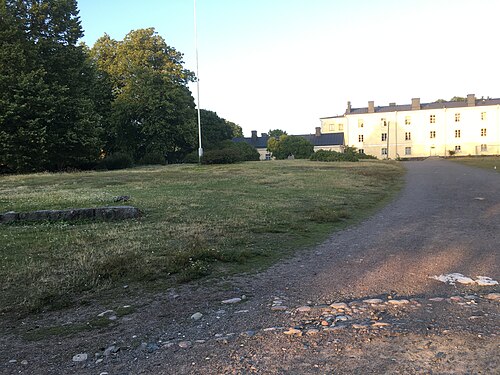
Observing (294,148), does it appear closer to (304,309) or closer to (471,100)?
(471,100)

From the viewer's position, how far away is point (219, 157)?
36.8 m

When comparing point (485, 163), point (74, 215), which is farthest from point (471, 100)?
point (74, 215)

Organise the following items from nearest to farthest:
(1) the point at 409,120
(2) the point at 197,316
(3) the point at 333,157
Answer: (2) the point at 197,316, (3) the point at 333,157, (1) the point at 409,120

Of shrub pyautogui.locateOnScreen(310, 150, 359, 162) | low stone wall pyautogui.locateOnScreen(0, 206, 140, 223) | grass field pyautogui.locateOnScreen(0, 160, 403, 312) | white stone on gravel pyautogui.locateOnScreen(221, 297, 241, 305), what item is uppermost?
shrub pyautogui.locateOnScreen(310, 150, 359, 162)

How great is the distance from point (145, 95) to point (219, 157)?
37.6 feet

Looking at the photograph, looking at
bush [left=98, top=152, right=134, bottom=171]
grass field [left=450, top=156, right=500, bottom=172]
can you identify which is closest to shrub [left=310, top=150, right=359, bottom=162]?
grass field [left=450, top=156, right=500, bottom=172]

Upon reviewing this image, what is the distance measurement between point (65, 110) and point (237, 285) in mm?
27941

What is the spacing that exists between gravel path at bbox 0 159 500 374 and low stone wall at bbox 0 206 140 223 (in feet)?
15.7

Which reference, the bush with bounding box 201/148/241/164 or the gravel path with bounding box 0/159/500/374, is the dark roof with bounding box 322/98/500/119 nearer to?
the bush with bounding box 201/148/241/164

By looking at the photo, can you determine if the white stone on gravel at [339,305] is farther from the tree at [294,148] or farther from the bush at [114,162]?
the tree at [294,148]

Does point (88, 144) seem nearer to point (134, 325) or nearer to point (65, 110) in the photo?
point (65, 110)

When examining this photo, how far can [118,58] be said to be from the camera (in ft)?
155

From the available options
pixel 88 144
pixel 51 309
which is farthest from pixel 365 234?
pixel 88 144

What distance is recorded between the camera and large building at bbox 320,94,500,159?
258 ft
